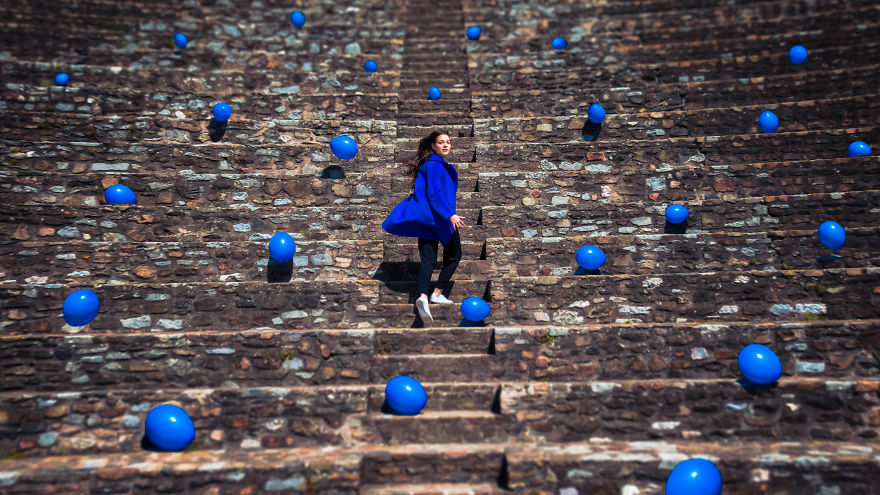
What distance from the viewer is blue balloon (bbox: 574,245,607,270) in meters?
6.43

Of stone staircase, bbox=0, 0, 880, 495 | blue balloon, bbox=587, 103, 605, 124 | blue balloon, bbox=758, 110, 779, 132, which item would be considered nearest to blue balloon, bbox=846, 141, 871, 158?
stone staircase, bbox=0, 0, 880, 495

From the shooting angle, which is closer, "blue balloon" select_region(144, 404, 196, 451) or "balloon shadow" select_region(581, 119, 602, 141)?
"blue balloon" select_region(144, 404, 196, 451)

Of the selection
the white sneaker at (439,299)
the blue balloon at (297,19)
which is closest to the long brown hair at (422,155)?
the white sneaker at (439,299)

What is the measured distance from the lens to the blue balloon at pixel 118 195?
714 cm

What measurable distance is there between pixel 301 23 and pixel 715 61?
7.42 meters

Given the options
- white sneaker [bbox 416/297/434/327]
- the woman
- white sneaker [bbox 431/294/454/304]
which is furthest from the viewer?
white sneaker [bbox 431/294/454/304]

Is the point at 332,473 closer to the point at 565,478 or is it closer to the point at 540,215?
the point at 565,478

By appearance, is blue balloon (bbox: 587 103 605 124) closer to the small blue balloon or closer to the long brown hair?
the long brown hair

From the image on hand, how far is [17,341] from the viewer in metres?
5.48

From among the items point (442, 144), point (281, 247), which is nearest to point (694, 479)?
point (442, 144)

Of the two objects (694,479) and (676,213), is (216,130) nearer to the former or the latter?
(676,213)

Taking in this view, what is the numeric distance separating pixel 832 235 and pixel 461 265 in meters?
3.84

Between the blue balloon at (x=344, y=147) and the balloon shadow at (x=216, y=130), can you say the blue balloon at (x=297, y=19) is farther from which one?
the blue balloon at (x=344, y=147)

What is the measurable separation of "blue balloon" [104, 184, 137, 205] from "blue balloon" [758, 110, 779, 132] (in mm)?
8239
